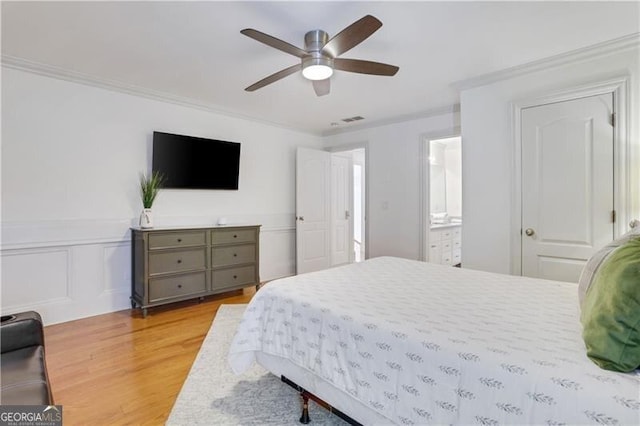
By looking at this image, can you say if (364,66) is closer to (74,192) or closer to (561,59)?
(561,59)

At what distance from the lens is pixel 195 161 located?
3867mm

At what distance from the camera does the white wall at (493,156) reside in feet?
9.12

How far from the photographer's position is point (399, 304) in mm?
1579

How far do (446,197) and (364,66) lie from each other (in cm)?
475

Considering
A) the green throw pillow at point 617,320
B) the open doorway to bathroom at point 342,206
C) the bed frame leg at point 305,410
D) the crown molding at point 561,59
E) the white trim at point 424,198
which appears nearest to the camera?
the green throw pillow at point 617,320

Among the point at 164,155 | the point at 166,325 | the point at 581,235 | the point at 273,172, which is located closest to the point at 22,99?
the point at 164,155

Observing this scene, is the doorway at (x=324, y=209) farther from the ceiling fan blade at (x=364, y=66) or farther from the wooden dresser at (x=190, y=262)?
the ceiling fan blade at (x=364, y=66)

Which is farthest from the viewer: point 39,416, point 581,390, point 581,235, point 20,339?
point 581,235

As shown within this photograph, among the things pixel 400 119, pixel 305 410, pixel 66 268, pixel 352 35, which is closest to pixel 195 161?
pixel 66 268

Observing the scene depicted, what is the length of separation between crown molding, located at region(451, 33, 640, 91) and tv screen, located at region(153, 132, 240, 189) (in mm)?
2800

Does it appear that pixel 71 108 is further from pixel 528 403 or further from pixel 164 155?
pixel 528 403

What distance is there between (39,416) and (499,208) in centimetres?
342

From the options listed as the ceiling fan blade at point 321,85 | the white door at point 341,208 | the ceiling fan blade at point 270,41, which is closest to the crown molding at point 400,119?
the white door at point 341,208

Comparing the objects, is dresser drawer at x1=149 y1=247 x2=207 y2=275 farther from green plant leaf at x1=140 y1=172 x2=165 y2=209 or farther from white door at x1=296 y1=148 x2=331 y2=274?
white door at x1=296 y1=148 x2=331 y2=274
